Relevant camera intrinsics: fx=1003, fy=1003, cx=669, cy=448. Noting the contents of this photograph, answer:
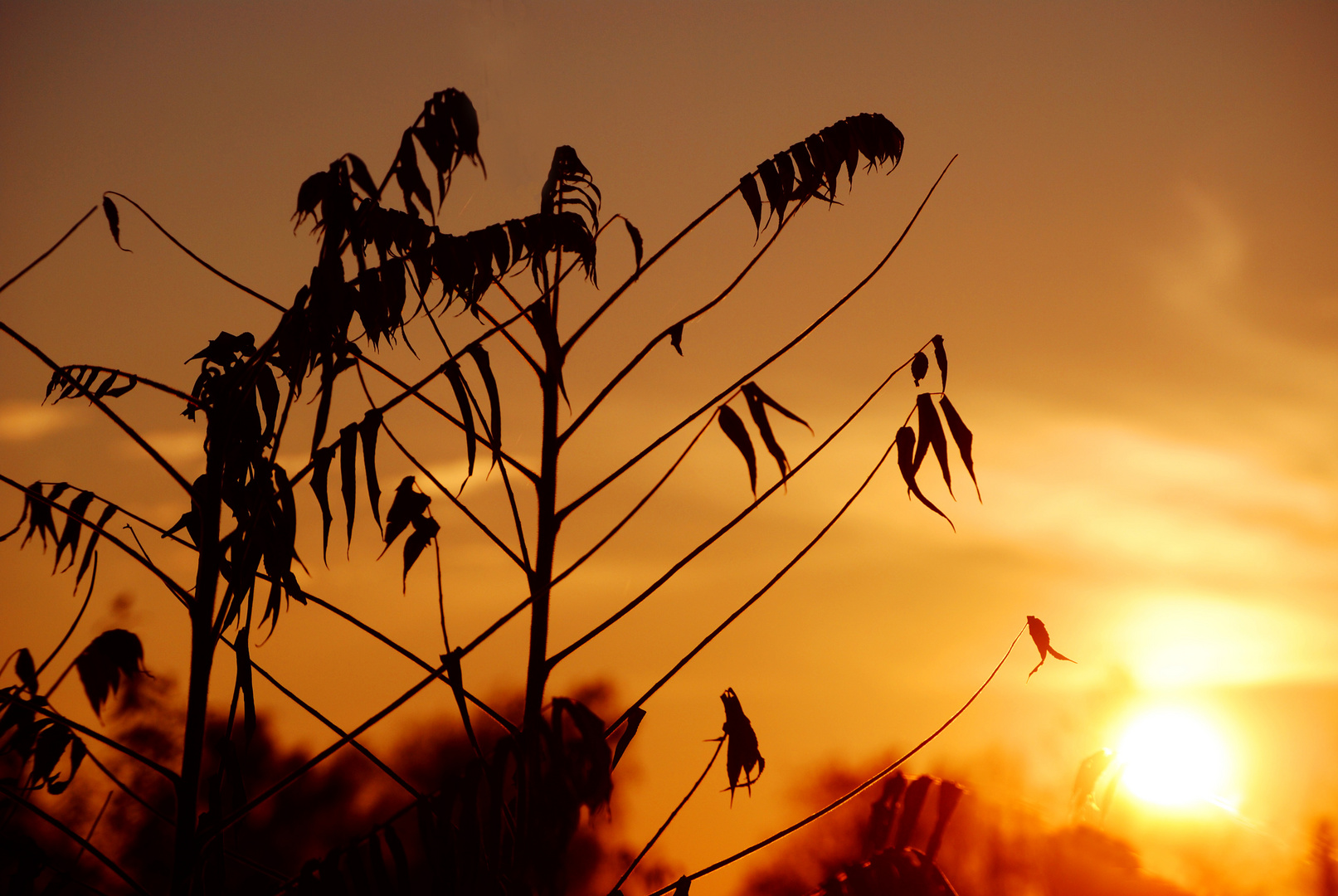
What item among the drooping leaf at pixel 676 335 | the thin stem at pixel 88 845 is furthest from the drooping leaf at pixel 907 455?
the thin stem at pixel 88 845

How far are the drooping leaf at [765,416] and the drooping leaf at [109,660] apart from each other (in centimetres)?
168

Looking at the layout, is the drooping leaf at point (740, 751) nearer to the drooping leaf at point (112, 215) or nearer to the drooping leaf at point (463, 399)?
the drooping leaf at point (463, 399)

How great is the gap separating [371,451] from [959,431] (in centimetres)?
130

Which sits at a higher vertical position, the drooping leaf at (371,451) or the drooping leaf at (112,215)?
the drooping leaf at (112,215)

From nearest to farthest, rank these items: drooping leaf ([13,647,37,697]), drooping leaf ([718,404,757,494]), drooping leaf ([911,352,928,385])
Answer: drooping leaf ([718,404,757,494]) < drooping leaf ([911,352,928,385]) < drooping leaf ([13,647,37,697])

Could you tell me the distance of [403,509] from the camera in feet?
7.16

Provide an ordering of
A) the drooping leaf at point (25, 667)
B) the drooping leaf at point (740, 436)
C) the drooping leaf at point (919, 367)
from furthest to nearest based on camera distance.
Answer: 1. the drooping leaf at point (25, 667)
2. the drooping leaf at point (919, 367)
3. the drooping leaf at point (740, 436)

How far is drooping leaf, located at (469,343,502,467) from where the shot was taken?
211cm

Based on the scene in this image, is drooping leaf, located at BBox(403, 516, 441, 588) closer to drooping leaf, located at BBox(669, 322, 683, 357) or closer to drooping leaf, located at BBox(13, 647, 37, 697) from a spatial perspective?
drooping leaf, located at BBox(669, 322, 683, 357)

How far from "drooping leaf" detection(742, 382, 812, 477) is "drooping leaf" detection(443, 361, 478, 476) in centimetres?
58

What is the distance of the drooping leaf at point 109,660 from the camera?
2.44 meters

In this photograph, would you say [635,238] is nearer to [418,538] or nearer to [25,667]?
[418,538]

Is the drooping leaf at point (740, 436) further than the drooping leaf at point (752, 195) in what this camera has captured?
No

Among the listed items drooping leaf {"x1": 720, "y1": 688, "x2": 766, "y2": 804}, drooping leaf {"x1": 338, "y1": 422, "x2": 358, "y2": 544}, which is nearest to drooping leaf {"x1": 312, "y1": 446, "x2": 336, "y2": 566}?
drooping leaf {"x1": 338, "y1": 422, "x2": 358, "y2": 544}
